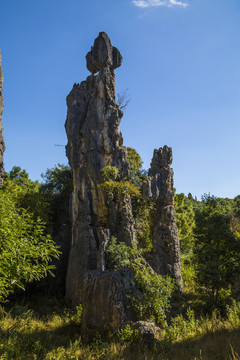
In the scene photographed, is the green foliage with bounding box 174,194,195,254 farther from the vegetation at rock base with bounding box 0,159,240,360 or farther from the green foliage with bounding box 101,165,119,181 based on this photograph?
the green foliage with bounding box 101,165,119,181

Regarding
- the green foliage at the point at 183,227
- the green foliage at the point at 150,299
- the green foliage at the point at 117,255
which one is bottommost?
the green foliage at the point at 150,299

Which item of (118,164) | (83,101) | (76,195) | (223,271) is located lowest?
(223,271)

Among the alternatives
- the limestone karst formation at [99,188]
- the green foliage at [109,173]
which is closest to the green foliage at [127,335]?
the limestone karst formation at [99,188]

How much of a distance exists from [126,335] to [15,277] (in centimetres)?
434

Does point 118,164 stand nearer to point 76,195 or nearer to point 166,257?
point 76,195

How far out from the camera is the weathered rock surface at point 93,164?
16.5 metres

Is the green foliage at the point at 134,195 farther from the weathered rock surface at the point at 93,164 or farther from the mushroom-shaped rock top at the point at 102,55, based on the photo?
the mushroom-shaped rock top at the point at 102,55

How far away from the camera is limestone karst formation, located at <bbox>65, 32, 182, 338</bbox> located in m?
16.5

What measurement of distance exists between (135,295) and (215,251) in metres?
7.00

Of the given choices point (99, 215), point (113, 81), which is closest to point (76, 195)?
point (99, 215)

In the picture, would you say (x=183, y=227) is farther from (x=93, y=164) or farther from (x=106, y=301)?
(x=106, y=301)

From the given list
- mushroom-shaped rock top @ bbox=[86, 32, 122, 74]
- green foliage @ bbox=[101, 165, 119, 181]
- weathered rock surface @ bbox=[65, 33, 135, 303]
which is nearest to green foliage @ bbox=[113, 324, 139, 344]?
weathered rock surface @ bbox=[65, 33, 135, 303]

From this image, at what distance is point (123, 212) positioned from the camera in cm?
1691

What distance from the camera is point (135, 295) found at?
916 cm
